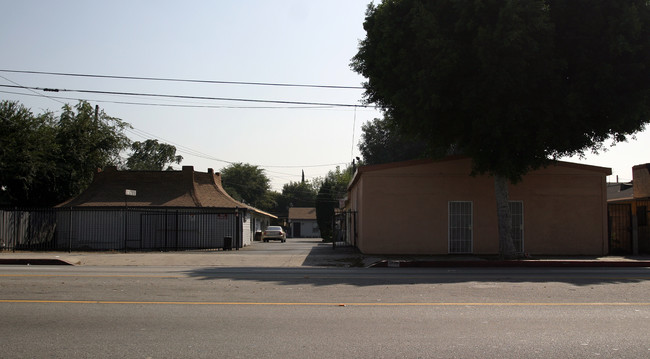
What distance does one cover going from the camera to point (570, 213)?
22.2m

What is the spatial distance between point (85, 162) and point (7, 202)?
5.55 m

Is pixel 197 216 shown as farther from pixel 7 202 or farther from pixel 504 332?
pixel 504 332

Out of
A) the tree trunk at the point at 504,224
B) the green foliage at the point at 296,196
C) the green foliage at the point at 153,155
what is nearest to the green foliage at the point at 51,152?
the tree trunk at the point at 504,224

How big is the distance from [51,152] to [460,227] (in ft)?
→ 82.0

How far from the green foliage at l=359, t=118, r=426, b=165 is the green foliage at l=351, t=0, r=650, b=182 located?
32.1 metres

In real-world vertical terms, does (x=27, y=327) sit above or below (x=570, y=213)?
below

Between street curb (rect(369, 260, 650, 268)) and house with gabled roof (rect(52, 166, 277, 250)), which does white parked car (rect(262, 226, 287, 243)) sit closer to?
house with gabled roof (rect(52, 166, 277, 250))

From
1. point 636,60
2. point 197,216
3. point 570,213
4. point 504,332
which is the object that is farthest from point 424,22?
point 197,216

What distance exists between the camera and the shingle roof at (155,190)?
30.2 m

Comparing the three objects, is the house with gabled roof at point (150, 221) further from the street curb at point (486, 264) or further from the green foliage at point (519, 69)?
the green foliage at point (519, 69)

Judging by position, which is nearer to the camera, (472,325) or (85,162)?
(472,325)

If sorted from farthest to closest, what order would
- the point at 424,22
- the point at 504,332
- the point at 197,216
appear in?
the point at 197,216, the point at 424,22, the point at 504,332

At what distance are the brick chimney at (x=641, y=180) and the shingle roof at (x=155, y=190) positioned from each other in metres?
21.0

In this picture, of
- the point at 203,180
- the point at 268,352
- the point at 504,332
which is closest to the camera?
the point at 268,352
